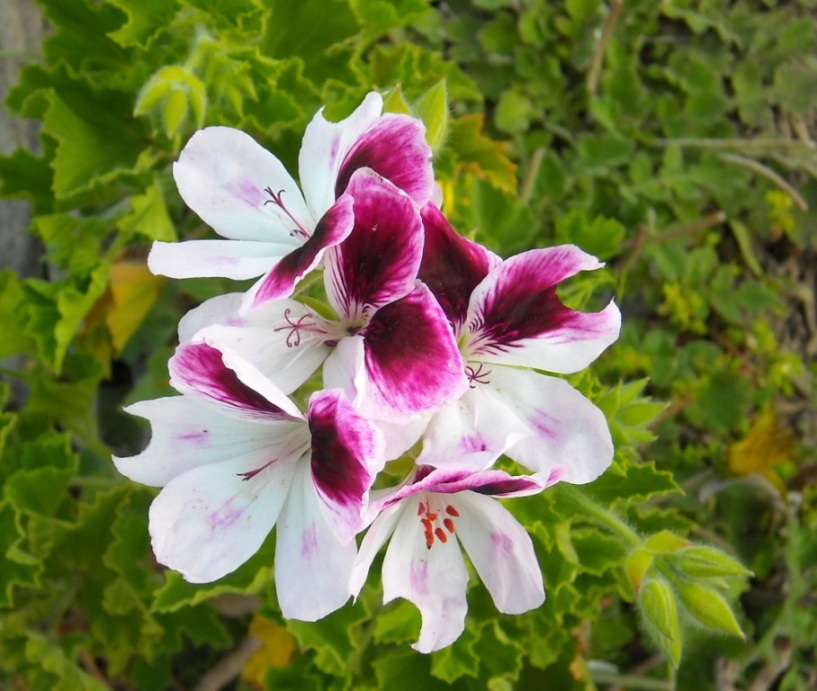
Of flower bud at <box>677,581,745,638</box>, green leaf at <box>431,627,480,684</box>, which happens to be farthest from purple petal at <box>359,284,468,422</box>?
green leaf at <box>431,627,480,684</box>

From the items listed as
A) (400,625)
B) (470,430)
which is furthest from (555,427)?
(400,625)

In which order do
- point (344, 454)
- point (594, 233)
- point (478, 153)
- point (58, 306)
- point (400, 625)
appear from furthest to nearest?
point (478, 153) → point (594, 233) → point (58, 306) → point (400, 625) → point (344, 454)

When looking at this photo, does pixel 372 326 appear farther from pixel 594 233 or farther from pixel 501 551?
pixel 594 233

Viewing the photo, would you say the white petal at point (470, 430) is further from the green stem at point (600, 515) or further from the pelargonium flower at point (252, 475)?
the green stem at point (600, 515)

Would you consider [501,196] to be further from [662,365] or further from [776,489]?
[776,489]

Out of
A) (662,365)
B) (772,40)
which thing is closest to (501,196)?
(662,365)
